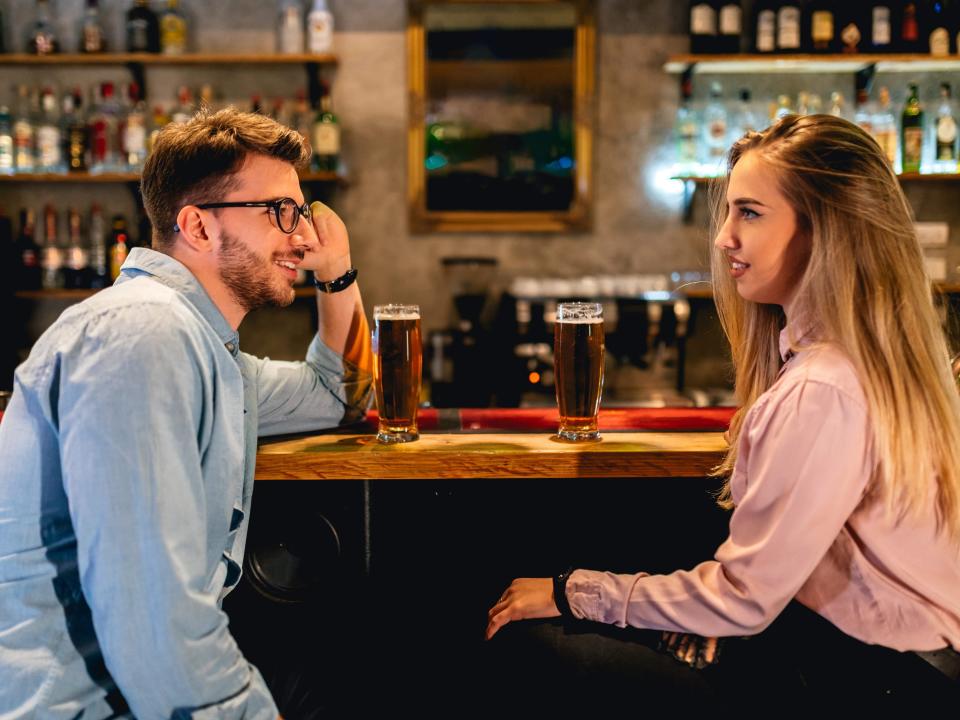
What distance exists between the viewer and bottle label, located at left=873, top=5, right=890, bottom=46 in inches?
151

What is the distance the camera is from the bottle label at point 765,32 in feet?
12.6

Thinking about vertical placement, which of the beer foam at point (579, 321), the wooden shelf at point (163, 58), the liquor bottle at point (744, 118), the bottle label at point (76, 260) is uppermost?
the wooden shelf at point (163, 58)

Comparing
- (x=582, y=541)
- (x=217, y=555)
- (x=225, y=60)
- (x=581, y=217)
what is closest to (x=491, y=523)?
(x=582, y=541)

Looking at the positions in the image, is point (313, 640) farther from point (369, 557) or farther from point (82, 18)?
point (82, 18)

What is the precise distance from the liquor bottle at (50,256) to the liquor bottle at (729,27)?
3061 mm

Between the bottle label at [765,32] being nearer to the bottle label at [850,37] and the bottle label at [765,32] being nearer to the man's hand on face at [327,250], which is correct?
the bottle label at [850,37]

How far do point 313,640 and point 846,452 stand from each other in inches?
40.1

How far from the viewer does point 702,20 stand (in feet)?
12.7

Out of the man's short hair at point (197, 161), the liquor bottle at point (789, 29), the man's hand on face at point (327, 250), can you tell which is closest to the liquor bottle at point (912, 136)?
the liquor bottle at point (789, 29)

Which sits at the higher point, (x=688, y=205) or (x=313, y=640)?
(x=688, y=205)

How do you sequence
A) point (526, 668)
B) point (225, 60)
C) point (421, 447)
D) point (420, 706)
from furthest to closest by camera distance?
point (225, 60) → point (420, 706) → point (421, 447) → point (526, 668)

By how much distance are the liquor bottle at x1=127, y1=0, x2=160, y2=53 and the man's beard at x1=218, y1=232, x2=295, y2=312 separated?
3028mm

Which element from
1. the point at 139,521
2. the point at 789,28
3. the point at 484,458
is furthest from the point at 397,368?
the point at 789,28

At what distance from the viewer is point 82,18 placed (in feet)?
13.6
